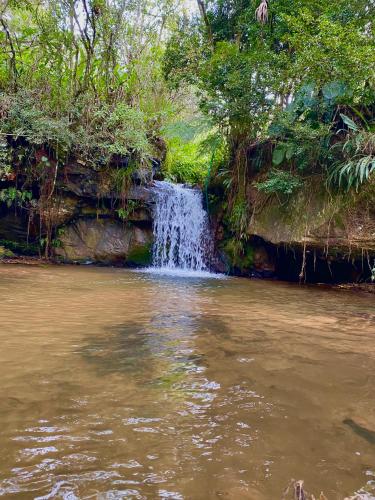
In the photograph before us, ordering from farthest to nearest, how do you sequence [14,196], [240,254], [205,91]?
[14,196] → [240,254] → [205,91]

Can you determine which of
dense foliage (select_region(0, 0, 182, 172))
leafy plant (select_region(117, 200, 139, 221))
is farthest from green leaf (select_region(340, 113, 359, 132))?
leafy plant (select_region(117, 200, 139, 221))

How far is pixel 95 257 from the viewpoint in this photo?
10.2 metres

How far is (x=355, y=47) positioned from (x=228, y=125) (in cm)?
325

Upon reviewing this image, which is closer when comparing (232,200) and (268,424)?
(268,424)

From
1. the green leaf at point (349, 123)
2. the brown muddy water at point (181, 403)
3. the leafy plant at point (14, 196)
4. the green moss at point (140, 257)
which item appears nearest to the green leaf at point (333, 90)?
the green leaf at point (349, 123)

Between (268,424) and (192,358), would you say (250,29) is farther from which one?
(268,424)

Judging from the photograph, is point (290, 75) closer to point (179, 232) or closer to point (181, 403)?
point (179, 232)

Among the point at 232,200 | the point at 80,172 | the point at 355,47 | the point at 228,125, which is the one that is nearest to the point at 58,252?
the point at 80,172

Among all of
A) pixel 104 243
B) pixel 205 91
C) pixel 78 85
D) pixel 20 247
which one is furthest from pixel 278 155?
pixel 20 247

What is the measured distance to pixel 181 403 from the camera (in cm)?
219

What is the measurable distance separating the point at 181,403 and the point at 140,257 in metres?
8.27

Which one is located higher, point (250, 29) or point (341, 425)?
point (250, 29)

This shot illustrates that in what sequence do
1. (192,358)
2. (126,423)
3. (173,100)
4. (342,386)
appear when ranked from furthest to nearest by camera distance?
(173,100), (192,358), (342,386), (126,423)

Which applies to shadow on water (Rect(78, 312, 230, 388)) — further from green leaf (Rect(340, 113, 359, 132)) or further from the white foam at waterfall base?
the white foam at waterfall base
